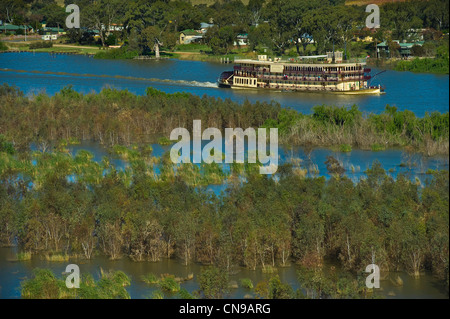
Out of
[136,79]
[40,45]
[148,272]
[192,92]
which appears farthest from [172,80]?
[148,272]

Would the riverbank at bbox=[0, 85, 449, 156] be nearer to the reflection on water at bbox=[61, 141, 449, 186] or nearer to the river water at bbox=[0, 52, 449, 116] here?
the reflection on water at bbox=[61, 141, 449, 186]

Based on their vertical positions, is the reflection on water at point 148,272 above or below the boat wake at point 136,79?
below

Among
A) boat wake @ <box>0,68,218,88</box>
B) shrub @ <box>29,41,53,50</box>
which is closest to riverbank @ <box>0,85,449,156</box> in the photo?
boat wake @ <box>0,68,218,88</box>

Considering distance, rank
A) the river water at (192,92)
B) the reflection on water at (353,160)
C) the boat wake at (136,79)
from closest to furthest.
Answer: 1. the river water at (192,92)
2. the reflection on water at (353,160)
3. the boat wake at (136,79)

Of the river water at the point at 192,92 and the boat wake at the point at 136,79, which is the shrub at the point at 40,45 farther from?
the boat wake at the point at 136,79

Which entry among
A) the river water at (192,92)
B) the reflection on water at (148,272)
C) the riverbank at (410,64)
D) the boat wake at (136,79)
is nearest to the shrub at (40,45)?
the river water at (192,92)

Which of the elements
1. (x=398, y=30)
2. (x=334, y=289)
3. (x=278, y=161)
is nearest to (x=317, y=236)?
(x=334, y=289)

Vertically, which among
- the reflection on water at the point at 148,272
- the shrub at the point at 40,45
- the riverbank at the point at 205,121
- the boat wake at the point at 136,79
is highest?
the shrub at the point at 40,45

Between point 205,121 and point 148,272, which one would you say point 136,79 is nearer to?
point 205,121

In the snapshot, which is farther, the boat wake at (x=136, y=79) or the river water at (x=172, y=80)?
the boat wake at (x=136, y=79)

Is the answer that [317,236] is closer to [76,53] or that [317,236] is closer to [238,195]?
[238,195]
